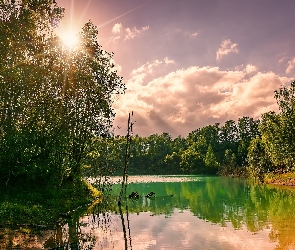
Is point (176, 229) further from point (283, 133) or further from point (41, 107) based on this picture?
point (283, 133)

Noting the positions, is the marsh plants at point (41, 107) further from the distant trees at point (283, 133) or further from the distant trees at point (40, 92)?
the distant trees at point (283, 133)

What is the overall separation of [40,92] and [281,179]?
64734mm

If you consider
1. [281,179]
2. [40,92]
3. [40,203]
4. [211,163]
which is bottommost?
[40,203]

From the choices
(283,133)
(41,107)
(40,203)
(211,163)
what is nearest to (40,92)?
(41,107)

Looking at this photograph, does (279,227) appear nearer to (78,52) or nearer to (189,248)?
(189,248)

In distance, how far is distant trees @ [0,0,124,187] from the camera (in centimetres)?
3584

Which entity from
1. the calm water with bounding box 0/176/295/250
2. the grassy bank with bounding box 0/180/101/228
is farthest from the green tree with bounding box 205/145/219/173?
the calm water with bounding box 0/176/295/250

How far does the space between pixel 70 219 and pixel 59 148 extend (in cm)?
1093

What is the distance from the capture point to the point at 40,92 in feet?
135

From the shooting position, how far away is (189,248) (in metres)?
21.7

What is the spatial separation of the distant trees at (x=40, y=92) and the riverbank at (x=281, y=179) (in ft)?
170

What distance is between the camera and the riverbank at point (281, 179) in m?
75.0

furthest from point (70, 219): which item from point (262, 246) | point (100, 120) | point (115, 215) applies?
point (100, 120)

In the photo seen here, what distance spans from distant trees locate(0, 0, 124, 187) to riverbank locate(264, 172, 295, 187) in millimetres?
51725
